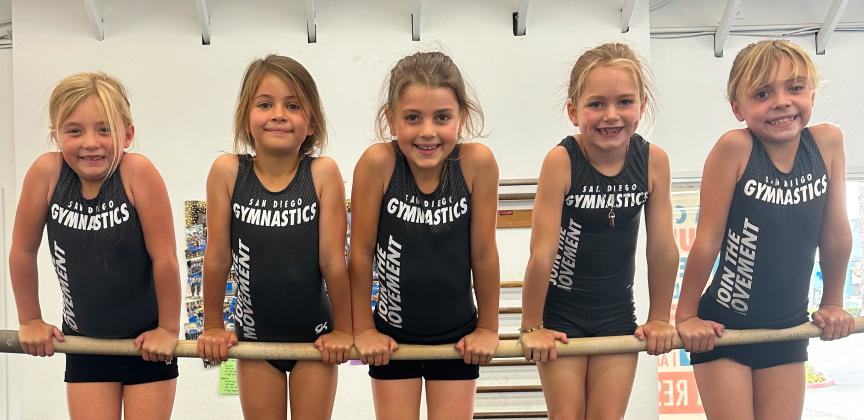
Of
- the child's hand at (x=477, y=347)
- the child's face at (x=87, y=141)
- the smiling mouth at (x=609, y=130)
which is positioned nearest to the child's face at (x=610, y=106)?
the smiling mouth at (x=609, y=130)

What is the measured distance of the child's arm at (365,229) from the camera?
1875 millimetres

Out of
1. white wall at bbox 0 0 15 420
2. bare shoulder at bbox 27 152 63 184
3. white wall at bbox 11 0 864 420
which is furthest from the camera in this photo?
white wall at bbox 0 0 15 420

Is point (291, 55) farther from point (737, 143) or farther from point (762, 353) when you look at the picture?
point (762, 353)

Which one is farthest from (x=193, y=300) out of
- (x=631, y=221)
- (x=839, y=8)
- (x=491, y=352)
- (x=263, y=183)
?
(x=839, y=8)

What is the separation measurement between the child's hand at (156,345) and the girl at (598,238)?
3.51ft

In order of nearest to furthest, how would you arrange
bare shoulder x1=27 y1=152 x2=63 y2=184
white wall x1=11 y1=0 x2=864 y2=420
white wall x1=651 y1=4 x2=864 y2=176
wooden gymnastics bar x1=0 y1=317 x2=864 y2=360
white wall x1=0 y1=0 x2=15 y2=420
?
wooden gymnastics bar x1=0 y1=317 x2=864 y2=360
bare shoulder x1=27 y1=152 x2=63 y2=184
white wall x1=11 y1=0 x2=864 y2=420
white wall x1=0 y1=0 x2=15 y2=420
white wall x1=651 y1=4 x2=864 y2=176

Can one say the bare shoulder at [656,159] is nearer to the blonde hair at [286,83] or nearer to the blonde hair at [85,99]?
the blonde hair at [286,83]

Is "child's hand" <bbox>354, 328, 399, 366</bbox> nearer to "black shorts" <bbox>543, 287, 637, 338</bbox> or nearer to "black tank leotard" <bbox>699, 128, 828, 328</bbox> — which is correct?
"black shorts" <bbox>543, 287, 637, 338</bbox>

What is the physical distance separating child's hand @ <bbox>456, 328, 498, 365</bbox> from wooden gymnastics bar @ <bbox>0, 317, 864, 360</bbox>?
0.02 meters

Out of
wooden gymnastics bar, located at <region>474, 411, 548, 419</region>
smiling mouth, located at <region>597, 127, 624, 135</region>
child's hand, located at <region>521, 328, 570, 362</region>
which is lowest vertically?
wooden gymnastics bar, located at <region>474, 411, 548, 419</region>

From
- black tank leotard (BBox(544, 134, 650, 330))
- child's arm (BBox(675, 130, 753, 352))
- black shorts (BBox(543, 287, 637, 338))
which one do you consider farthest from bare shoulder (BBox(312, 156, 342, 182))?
child's arm (BBox(675, 130, 753, 352))

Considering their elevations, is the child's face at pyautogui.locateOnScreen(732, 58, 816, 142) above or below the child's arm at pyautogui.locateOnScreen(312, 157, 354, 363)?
above

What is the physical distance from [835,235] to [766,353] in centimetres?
43

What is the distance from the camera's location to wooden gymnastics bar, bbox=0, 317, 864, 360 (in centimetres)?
179
